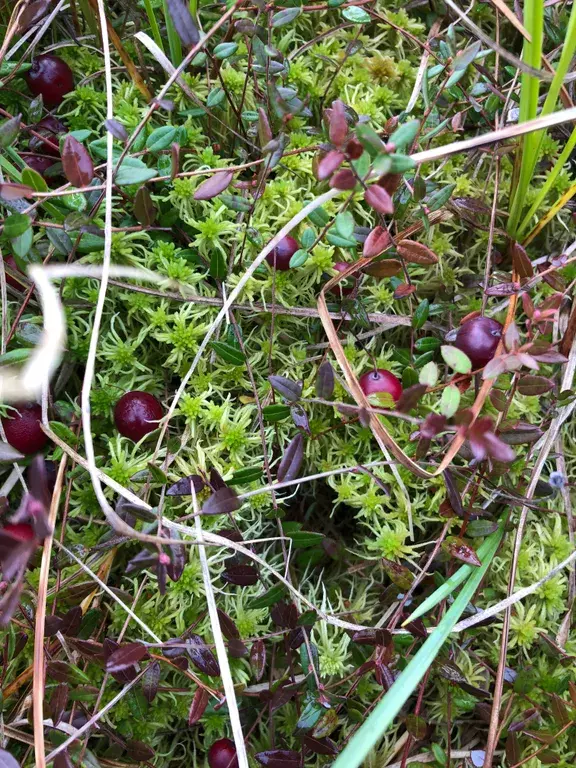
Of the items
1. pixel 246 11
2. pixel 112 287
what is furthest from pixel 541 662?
pixel 246 11

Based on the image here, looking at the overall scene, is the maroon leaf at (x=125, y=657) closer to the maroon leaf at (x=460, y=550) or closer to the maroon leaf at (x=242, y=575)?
the maroon leaf at (x=242, y=575)

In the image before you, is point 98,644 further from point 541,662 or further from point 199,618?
point 541,662

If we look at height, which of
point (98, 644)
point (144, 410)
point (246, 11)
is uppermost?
point (246, 11)

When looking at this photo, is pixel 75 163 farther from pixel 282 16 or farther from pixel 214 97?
pixel 282 16

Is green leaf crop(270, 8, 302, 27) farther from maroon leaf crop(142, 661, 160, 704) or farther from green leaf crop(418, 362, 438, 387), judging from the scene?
maroon leaf crop(142, 661, 160, 704)

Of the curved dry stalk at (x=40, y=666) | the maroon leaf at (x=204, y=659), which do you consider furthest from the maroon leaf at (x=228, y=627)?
the curved dry stalk at (x=40, y=666)
